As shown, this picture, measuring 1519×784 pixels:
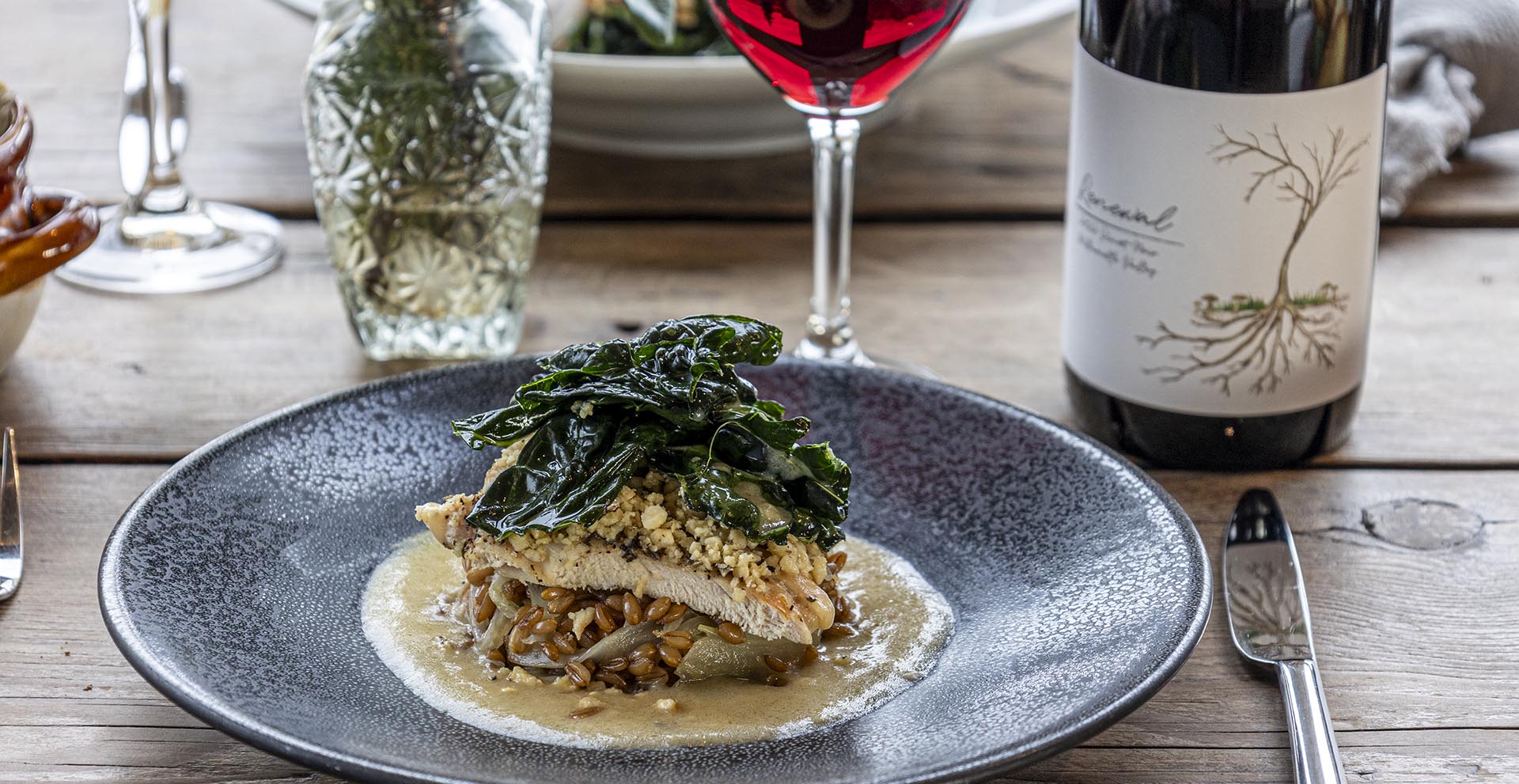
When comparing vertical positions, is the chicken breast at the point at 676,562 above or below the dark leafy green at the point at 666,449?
below

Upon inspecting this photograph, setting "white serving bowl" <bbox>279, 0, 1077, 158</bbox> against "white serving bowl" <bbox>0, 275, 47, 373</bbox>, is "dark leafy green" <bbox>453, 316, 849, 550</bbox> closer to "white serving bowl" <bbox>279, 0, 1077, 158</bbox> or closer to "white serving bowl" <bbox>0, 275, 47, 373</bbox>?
"white serving bowl" <bbox>0, 275, 47, 373</bbox>

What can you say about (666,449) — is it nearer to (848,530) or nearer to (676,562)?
(676,562)

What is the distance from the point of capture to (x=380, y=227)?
181cm

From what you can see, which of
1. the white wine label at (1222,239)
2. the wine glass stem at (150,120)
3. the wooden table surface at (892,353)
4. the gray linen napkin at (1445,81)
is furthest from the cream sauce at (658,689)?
the gray linen napkin at (1445,81)

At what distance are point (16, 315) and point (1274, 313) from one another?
4.23 ft

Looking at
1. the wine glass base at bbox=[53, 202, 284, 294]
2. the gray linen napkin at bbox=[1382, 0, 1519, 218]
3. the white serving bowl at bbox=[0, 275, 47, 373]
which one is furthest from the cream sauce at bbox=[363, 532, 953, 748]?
the gray linen napkin at bbox=[1382, 0, 1519, 218]

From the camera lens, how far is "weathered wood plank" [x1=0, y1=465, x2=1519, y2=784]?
1.17m

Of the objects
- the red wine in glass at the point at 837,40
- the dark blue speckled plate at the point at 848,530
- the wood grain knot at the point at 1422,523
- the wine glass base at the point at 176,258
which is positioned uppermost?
the red wine in glass at the point at 837,40

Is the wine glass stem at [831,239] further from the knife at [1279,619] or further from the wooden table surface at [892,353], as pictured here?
the knife at [1279,619]

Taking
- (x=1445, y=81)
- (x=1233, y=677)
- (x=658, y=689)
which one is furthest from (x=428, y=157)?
(x=1445, y=81)

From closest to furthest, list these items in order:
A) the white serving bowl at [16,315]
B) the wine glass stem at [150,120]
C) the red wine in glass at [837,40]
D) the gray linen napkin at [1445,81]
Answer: the red wine in glass at [837,40] < the white serving bowl at [16,315] < the wine glass stem at [150,120] < the gray linen napkin at [1445,81]

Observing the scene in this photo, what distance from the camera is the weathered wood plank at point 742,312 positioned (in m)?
1.77

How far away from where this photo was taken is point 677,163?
98.5 inches

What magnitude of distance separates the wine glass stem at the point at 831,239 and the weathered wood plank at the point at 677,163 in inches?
23.3
